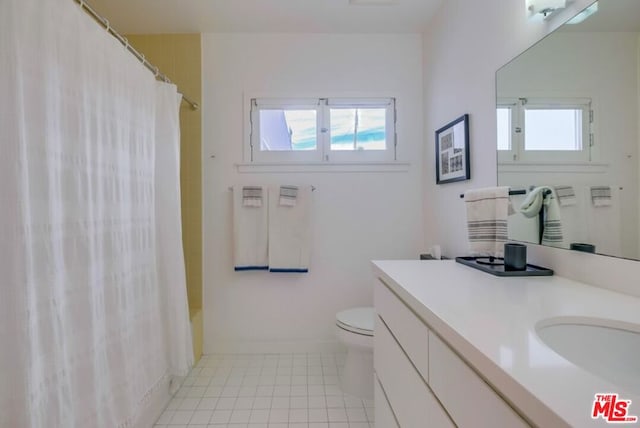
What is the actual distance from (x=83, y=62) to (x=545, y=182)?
170cm

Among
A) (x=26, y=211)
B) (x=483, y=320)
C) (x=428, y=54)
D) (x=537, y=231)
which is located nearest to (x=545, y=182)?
(x=537, y=231)

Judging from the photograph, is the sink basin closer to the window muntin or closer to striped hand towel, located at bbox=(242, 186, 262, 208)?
the window muntin

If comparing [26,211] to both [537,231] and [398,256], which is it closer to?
[537,231]

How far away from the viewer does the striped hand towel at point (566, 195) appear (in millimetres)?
1045

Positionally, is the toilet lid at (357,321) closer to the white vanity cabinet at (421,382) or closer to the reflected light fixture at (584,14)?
the white vanity cabinet at (421,382)

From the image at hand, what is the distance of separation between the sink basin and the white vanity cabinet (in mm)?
209

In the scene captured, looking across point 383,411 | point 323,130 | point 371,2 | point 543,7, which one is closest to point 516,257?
point 383,411

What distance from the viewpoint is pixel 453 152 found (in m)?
1.85

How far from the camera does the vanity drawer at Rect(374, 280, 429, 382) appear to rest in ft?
2.62

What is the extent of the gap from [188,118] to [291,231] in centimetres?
110

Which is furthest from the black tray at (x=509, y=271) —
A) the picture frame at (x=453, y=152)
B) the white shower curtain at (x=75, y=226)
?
the white shower curtain at (x=75, y=226)

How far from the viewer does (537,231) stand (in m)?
1.18

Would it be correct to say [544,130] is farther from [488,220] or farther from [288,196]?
[288,196]

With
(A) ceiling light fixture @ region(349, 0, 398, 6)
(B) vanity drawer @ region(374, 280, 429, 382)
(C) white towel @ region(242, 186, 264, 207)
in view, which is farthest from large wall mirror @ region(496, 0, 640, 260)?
(C) white towel @ region(242, 186, 264, 207)
